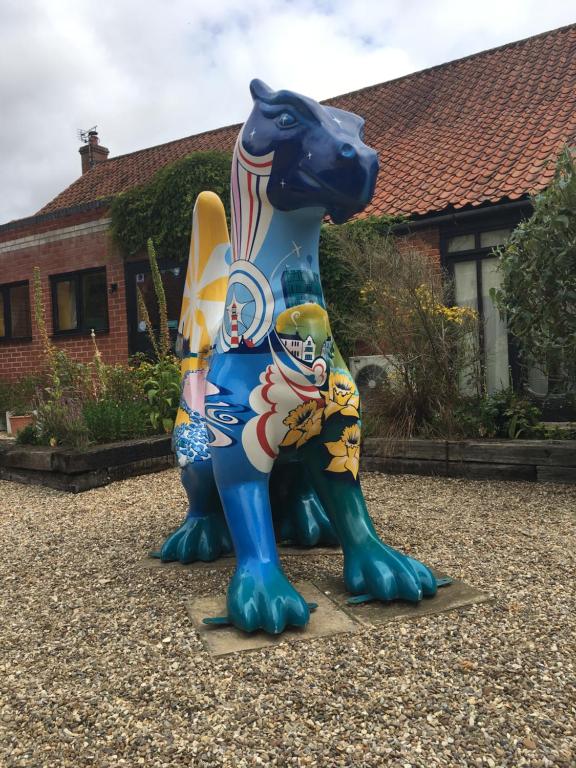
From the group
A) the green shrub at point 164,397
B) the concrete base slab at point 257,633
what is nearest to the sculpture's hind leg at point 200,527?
the concrete base slab at point 257,633

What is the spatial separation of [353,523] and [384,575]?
23 centimetres

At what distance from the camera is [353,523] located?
95.3 inches

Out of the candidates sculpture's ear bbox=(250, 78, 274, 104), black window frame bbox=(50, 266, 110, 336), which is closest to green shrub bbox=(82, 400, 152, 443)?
sculpture's ear bbox=(250, 78, 274, 104)

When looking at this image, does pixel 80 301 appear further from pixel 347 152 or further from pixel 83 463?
pixel 347 152

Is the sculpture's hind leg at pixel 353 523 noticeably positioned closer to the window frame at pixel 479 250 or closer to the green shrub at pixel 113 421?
the green shrub at pixel 113 421

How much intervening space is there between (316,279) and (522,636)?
4.90 feet

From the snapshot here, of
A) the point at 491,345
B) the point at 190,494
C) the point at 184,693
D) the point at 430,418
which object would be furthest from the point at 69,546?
the point at 491,345

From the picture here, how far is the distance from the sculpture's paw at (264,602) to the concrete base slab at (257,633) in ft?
0.12

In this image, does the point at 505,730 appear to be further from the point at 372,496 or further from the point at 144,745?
the point at 372,496

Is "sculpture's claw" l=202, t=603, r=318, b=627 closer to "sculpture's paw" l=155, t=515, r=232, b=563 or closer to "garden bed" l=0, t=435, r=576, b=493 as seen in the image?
"sculpture's paw" l=155, t=515, r=232, b=563

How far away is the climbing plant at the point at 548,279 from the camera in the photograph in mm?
4137

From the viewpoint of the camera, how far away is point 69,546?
3.44 m

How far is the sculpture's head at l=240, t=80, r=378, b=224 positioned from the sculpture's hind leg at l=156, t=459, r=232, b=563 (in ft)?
4.47

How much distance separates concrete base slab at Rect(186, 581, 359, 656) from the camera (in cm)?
204
